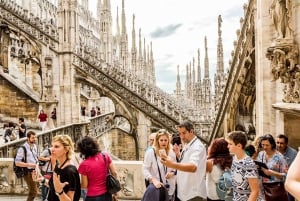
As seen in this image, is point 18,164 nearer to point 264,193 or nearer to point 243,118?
point 264,193

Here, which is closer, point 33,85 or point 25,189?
point 25,189

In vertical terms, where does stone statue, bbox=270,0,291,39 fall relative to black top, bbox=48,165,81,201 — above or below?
above

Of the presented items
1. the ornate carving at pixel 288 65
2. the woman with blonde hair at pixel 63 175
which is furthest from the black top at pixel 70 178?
the ornate carving at pixel 288 65

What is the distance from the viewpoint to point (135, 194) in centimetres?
827

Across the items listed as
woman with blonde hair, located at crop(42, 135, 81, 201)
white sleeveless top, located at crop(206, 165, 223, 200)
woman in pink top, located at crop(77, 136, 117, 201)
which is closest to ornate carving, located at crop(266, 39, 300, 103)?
white sleeveless top, located at crop(206, 165, 223, 200)

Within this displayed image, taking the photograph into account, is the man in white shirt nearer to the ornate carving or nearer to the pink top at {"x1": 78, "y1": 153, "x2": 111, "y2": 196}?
the pink top at {"x1": 78, "y1": 153, "x2": 111, "y2": 196}

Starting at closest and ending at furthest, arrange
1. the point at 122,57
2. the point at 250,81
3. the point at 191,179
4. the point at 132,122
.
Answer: the point at 191,179 < the point at 250,81 < the point at 132,122 < the point at 122,57

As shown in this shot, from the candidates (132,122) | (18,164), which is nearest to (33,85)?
(132,122)

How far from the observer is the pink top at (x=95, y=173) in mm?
4320

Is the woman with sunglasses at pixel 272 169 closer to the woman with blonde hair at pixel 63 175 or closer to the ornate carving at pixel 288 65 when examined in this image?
the ornate carving at pixel 288 65

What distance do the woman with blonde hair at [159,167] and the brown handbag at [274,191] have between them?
982mm

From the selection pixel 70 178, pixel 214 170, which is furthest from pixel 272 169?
pixel 70 178

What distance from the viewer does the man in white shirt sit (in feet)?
14.0

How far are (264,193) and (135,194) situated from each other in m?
4.18
